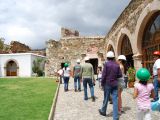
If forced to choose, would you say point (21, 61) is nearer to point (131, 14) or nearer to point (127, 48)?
point (127, 48)

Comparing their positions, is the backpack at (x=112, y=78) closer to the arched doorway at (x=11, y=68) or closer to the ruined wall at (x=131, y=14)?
the ruined wall at (x=131, y=14)

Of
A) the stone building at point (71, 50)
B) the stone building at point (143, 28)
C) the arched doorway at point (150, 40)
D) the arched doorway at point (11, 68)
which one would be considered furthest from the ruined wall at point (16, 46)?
the arched doorway at point (150, 40)

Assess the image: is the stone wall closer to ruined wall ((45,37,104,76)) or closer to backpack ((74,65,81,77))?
ruined wall ((45,37,104,76))

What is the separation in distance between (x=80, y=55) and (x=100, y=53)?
214cm

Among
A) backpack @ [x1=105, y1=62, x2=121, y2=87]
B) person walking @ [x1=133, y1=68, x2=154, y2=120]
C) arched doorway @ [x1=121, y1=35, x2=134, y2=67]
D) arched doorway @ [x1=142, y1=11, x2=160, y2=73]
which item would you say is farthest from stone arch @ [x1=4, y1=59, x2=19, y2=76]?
person walking @ [x1=133, y1=68, x2=154, y2=120]

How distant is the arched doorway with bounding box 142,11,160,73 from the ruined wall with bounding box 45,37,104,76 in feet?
53.5

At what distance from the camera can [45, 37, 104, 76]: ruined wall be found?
99.7ft

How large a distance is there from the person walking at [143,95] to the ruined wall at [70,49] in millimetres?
24183

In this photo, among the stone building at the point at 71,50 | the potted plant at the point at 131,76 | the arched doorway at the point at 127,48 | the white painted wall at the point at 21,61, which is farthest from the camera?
the white painted wall at the point at 21,61

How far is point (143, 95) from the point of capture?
224 inches

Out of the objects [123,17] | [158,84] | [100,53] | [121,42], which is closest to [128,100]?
[158,84]

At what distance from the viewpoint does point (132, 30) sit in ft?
47.7

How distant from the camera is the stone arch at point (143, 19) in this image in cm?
1095

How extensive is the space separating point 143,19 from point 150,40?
0.98m
